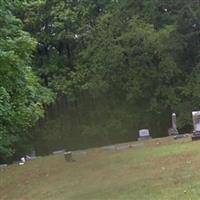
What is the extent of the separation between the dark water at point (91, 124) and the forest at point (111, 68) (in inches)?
2.3

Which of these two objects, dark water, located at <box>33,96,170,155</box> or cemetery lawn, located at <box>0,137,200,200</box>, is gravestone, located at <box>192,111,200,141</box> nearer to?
cemetery lawn, located at <box>0,137,200,200</box>

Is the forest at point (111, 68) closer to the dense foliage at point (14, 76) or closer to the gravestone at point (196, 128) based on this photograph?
the dense foliage at point (14, 76)

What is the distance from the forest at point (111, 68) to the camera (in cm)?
2861

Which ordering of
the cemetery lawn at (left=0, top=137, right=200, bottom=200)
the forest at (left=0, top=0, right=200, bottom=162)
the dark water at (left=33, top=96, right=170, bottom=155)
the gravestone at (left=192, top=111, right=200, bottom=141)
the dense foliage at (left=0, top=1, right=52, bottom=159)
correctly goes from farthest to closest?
the dark water at (left=33, top=96, right=170, bottom=155), the forest at (left=0, top=0, right=200, bottom=162), the gravestone at (left=192, top=111, right=200, bottom=141), the dense foliage at (left=0, top=1, right=52, bottom=159), the cemetery lawn at (left=0, top=137, right=200, bottom=200)

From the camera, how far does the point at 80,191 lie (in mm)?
11016

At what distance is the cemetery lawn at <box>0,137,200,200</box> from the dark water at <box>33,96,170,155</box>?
13538mm

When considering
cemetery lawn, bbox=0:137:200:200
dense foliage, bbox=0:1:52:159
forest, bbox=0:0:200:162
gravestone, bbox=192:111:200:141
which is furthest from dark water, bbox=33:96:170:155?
dense foliage, bbox=0:1:52:159

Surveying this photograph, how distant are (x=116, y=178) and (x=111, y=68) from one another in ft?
58.3

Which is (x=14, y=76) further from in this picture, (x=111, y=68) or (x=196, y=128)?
(x=111, y=68)

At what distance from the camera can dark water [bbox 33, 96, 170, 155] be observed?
102 feet

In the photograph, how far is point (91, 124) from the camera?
3259 cm

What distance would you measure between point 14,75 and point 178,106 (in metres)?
16.5

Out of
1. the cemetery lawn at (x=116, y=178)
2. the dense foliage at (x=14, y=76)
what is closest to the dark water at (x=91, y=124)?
the cemetery lawn at (x=116, y=178)

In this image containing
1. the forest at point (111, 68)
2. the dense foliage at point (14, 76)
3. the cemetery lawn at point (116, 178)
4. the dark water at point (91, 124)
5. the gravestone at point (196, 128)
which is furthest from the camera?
the dark water at point (91, 124)
